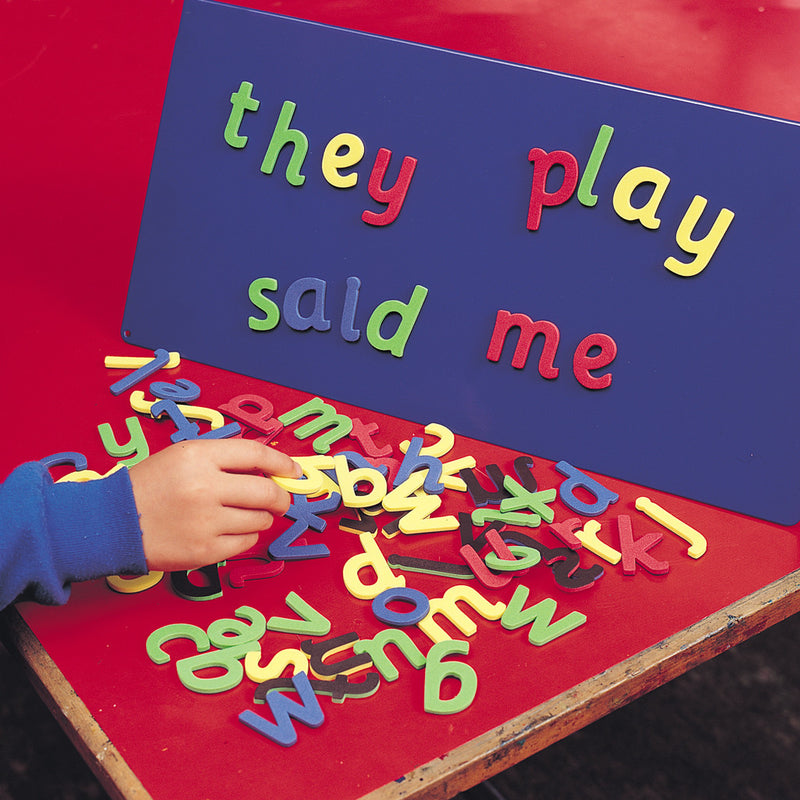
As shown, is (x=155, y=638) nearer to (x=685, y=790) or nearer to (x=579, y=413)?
(x=579, y=413)

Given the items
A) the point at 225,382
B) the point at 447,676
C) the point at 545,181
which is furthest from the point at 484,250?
the point at 447,676

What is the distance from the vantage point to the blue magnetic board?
72 centimetres

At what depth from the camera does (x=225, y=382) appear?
2.84 feet

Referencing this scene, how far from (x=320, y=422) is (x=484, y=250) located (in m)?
0.21

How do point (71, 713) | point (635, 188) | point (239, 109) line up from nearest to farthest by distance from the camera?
Result: point (71, 713) < point (635, 188) < point (239, 109)

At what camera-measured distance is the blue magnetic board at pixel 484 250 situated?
28.4 inches

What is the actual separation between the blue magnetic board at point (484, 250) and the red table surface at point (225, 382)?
0.14 feet

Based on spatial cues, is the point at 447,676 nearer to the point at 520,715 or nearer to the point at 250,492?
the point at 520,715

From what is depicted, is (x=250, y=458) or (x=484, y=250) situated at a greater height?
(x=484, y=250)

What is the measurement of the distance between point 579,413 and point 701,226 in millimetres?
186

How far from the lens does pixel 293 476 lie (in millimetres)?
661

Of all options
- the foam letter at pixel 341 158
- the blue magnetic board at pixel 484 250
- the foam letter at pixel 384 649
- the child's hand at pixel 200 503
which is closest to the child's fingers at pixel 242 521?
the child's hand at pixel 200 503

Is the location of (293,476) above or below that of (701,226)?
below

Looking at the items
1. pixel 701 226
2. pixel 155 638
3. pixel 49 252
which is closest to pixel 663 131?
pixel 701 226
